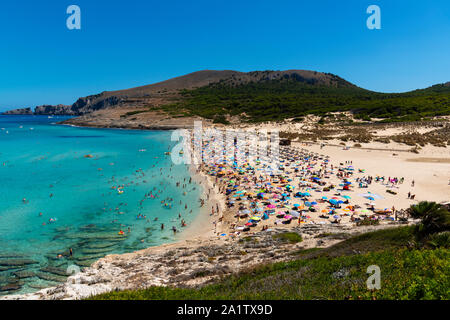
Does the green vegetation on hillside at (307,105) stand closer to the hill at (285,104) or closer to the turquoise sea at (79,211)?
the hill at (285,104)

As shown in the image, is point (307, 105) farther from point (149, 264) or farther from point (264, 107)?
point (149, 264)

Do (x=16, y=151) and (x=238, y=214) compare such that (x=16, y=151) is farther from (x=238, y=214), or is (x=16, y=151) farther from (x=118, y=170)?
(x=238, y=214)

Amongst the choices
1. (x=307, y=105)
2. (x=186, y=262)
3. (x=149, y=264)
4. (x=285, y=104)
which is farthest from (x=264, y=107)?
(x=149, y=264)

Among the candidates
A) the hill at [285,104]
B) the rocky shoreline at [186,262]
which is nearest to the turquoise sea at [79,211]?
the rocky shoreline at [186,262]

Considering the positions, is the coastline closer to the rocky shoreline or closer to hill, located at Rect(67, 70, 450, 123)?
the rocky shoreline

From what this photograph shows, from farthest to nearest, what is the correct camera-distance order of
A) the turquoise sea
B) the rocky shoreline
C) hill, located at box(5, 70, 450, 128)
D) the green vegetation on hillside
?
hill, located at box(5, 70, 450, 128) < the green vegetation on hillside < the turquoise sea < the rocky shoreline

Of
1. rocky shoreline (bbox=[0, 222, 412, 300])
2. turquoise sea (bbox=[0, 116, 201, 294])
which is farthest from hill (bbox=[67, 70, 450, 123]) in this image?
rocky shoreline (bbox=[0, 222, 412, 300])

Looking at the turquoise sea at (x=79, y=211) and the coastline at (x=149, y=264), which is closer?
the coastline at (x=149, y=264)
